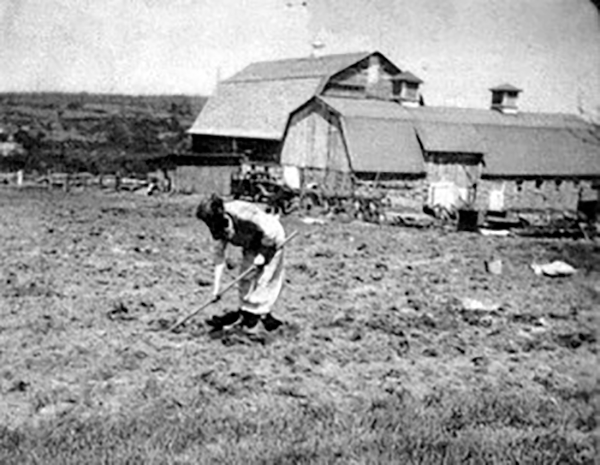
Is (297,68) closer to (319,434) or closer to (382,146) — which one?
(382,146)

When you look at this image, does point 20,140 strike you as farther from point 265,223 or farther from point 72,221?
point 265,223

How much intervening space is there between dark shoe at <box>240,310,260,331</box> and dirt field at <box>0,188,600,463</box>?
252 millimetres

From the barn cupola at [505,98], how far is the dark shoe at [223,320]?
27725 millimetres

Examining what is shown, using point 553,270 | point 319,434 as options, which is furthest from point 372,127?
point 319,434

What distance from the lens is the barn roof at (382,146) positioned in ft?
82.6

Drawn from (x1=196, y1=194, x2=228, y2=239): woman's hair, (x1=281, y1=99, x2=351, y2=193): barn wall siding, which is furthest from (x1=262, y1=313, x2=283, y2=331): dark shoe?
(x1=281, y1=99, x2=351, y2=193): barn wall siding

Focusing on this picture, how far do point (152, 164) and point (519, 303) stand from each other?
69.1 ft

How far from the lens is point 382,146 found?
2589 cm

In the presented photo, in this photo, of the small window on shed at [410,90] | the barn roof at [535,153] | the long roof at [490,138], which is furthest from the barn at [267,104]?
the barn roof at [535,153]

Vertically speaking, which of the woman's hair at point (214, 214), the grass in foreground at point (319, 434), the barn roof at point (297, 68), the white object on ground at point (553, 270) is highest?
the barn roof at point (297, 68)

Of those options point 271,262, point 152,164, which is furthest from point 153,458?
point 152,164

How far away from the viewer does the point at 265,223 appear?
755 cm

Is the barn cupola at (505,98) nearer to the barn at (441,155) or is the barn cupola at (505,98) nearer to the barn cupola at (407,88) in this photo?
the barn at (441,155)

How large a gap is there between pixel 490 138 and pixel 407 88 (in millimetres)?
4780
